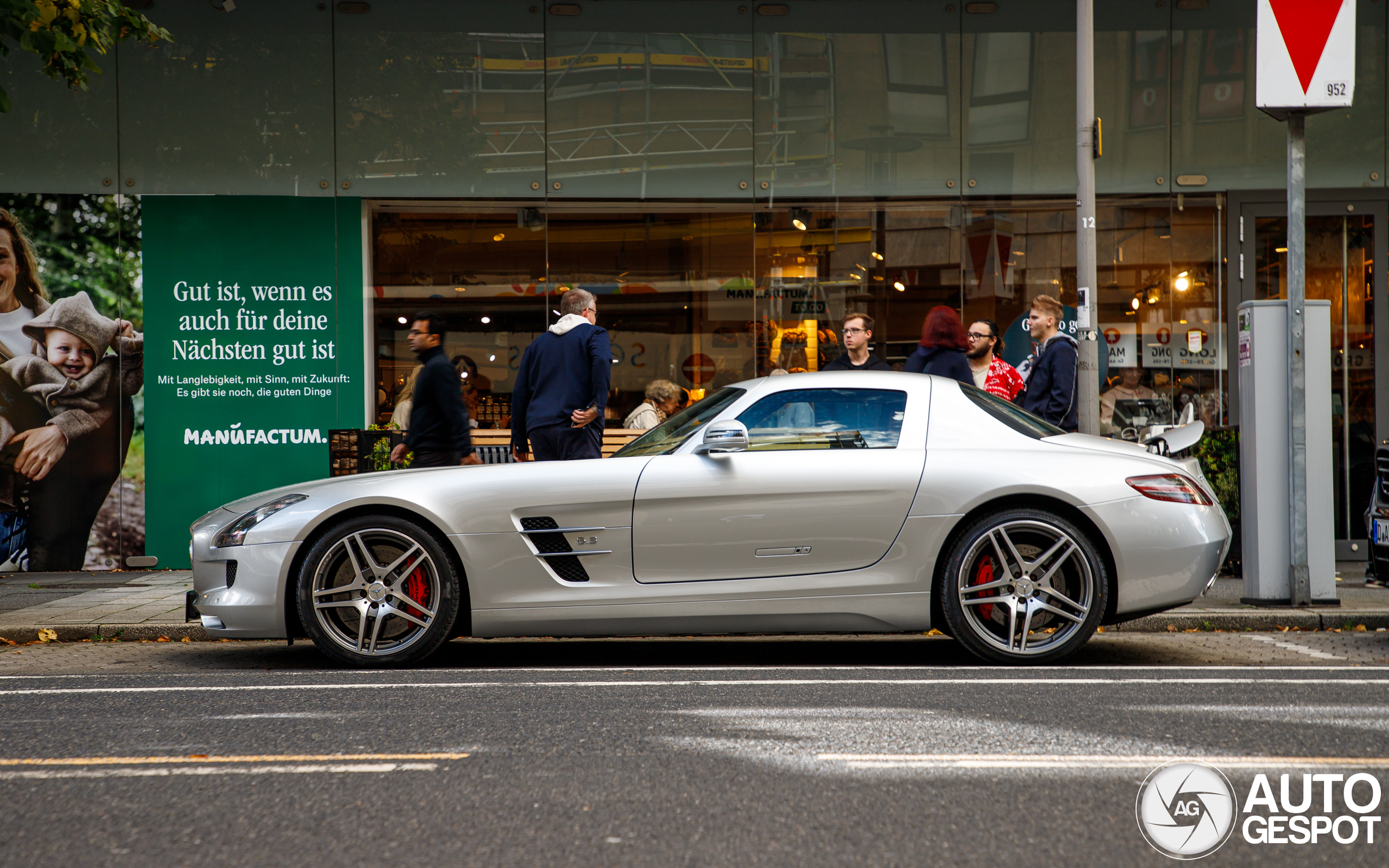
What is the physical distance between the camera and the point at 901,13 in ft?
37.3

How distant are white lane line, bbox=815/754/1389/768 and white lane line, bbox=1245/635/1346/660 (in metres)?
2.56

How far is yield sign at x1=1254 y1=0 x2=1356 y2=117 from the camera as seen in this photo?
7770mm

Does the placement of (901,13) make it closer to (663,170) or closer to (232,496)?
(663,170)

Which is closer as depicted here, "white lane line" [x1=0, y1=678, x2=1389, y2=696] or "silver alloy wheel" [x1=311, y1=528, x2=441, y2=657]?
"white lane line" [x1=0, y1=678, x2=1389, y2=696]

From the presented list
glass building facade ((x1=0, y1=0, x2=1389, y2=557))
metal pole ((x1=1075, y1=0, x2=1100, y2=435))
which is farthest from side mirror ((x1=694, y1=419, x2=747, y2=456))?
glass building facade ((x1=0, y1=0, x2=1389, y2=557))

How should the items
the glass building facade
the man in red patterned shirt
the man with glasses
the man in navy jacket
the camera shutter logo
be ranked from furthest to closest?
the glass building facade → the man in red patterned shirt → the man with glasses → the man in navy jacket → the camera shutter logo

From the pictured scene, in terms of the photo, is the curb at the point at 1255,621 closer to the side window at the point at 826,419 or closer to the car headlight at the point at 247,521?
the side window at the point at 826,419

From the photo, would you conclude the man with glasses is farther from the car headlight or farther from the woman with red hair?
the car headlight

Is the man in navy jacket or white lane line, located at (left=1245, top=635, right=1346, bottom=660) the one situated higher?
the man in navy jacket

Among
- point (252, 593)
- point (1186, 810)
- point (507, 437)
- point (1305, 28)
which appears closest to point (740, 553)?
point (252, 593)

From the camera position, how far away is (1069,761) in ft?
12.6

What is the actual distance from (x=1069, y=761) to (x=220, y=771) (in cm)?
264

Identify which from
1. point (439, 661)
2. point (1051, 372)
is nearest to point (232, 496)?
point (439, 661)

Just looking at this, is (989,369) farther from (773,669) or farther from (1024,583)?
(773,669)
